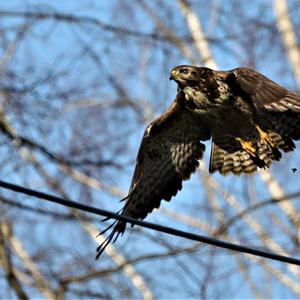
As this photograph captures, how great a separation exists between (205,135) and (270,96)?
1.10m

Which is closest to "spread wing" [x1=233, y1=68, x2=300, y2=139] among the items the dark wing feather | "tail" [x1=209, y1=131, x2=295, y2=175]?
the dark wing feather

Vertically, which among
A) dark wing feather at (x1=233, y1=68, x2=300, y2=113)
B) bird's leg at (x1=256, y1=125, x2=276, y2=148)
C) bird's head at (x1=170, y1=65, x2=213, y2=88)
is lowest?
dark wing feather at (x1=233, y1=68, x2=300, y2=113)

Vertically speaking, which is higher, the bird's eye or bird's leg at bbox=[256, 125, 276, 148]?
the bird's eye

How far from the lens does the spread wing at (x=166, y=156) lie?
6938mm

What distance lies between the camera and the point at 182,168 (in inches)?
283

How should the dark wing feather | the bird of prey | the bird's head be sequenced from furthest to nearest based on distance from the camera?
the bird's head
the bird of prey
the dark wing feather

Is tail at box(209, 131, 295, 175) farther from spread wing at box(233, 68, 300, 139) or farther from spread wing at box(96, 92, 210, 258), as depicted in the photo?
spread wing at box(233, 68, 300, 139)

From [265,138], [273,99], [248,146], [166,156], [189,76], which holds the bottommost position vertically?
[273,99]

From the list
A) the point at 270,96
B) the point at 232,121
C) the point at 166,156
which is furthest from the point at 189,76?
the point at 270,96

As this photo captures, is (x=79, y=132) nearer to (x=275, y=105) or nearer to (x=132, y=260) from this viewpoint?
(x=132, y=260)

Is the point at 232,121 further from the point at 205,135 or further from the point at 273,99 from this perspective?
the point at 273,99

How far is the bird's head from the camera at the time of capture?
706cm

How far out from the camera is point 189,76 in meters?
7.09

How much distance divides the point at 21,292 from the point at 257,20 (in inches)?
241
